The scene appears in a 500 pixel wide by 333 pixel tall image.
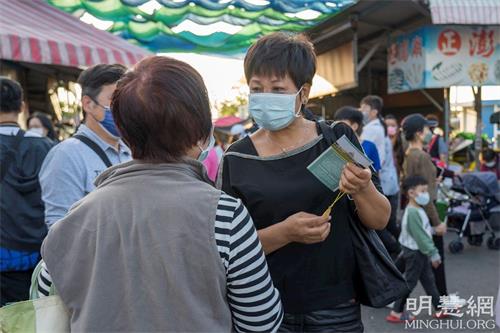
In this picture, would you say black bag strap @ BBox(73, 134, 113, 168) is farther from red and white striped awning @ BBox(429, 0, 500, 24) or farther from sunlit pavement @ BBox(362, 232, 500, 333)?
red and white striped awning @ BBox(429, 0, 500, 24)

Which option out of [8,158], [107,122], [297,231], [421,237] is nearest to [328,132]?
[297,231]

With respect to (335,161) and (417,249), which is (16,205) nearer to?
(335,161)

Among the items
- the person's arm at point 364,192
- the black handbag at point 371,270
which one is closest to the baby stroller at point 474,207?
the black handbag at point 371,270

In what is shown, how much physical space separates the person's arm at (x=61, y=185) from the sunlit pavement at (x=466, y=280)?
124 inches

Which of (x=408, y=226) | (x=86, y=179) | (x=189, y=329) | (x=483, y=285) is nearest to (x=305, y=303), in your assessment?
(x=189, y=329)

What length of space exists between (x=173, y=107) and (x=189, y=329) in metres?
0.61

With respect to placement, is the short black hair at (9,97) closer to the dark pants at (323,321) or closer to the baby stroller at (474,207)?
the dark pants at (323,321)

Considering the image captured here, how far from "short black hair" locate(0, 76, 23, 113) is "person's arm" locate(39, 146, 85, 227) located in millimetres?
849

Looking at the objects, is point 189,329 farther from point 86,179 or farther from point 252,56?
point 86,179

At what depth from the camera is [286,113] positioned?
2184 millimetres

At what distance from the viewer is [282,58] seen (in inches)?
82.3

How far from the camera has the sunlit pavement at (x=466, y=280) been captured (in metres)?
4.75

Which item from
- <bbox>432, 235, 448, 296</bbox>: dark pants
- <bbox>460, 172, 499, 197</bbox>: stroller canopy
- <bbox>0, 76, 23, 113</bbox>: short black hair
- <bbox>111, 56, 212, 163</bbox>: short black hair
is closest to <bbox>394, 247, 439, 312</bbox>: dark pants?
<bbox>432, 235, 448, 296</bbox>: dark pants

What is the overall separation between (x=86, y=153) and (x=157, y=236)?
5.08ft
